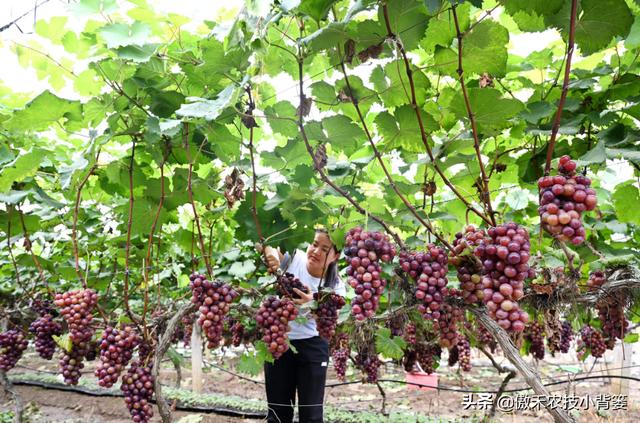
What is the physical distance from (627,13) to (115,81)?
1.63m

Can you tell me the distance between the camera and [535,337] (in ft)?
13.5

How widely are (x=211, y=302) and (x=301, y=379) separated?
5.42 ft

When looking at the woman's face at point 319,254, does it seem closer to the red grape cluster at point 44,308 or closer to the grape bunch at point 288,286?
the grape bunch at point 288,286

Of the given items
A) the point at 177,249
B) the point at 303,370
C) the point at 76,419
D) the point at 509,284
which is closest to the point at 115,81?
the point at 509,284

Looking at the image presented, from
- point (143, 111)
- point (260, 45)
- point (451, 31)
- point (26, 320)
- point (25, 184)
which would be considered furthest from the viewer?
point (26, 320)

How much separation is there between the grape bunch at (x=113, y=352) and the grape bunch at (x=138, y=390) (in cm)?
6

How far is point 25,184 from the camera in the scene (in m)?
2.51

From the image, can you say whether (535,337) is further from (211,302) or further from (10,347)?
(10,347)

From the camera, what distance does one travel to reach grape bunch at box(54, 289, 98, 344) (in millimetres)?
2131

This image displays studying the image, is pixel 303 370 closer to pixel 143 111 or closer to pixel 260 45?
pixel 143 111

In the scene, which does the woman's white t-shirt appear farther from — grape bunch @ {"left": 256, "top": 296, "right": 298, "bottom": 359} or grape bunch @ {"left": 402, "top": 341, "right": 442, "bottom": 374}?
grape bunch @ {"left": 402, "top": 341, "right": 442, "bottom": 374}

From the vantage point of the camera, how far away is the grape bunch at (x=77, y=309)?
83.9 inches

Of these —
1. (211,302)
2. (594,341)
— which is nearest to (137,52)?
(211,302)

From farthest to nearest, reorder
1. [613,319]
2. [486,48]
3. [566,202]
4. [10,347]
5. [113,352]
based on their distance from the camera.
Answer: [10,347] < [613,319] < [113,352] < [486,48] < [566,202]
